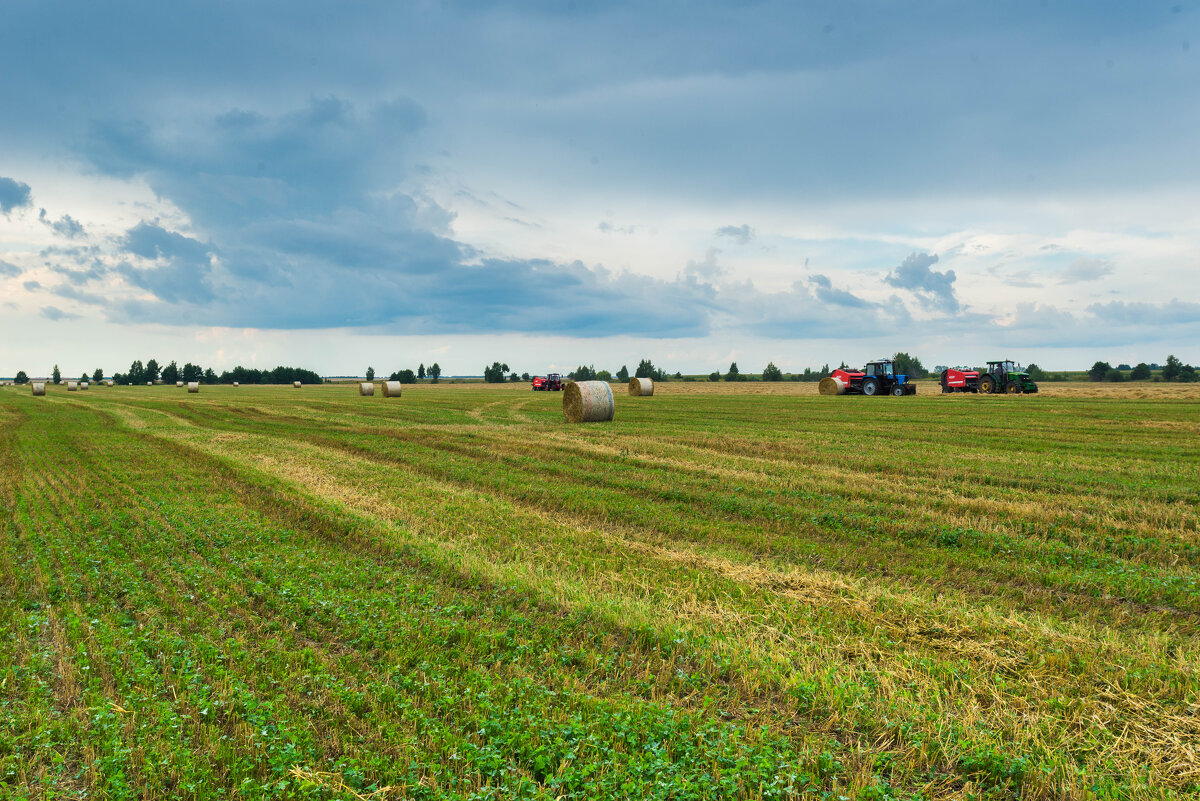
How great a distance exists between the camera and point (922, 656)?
5.30 meters

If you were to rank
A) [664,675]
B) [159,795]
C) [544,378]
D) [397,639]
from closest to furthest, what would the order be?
[159,795] → [664,675] → [397,639] → [544,378]

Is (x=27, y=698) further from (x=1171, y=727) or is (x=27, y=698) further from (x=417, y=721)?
(x=1171, y=727)

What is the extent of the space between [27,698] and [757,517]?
28.4 ft

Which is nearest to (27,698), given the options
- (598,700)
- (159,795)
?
(159,795)

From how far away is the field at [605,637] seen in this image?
3.88 metres

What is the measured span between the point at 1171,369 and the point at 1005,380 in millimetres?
60425

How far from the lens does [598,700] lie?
14.7 ft

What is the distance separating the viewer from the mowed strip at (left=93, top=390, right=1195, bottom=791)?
4156 mm

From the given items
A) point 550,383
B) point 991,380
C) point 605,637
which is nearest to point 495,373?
point 550,383

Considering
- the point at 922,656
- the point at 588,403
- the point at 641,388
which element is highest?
the point at 641,388

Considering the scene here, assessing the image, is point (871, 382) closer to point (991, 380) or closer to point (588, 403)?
point (991, 380)

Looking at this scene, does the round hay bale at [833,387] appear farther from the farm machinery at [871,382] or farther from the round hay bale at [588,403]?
the round hay bale at [588,403]

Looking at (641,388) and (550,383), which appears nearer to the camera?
(641,388)

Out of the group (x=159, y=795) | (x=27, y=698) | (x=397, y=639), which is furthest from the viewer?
(x=397, y=639)
